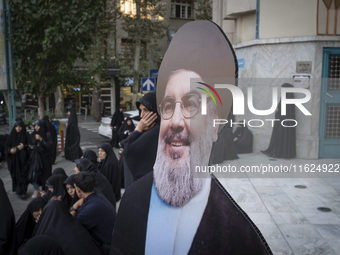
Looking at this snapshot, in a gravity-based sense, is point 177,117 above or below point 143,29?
below

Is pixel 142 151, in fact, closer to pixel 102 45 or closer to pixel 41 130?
pixel 41 130

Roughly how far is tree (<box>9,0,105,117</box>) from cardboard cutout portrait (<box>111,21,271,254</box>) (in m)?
9.28

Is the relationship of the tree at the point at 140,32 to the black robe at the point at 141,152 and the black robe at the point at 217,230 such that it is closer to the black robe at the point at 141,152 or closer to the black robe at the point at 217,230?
the black robe at the point at 141,152

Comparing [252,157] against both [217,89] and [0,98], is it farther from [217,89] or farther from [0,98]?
[0,98]

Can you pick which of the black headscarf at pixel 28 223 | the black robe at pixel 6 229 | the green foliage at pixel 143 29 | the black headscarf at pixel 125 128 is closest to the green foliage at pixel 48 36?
the black headscarf at pixel 125 128

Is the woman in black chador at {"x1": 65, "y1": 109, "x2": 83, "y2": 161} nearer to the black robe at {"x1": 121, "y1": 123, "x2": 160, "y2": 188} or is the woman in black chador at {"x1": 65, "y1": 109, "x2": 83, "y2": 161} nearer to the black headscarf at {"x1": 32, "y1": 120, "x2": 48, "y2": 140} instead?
the black headscarf at {"x1": 32, "y1": 120, "x2": 48, "y2": 140}

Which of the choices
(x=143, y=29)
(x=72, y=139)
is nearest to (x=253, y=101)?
(x=72, y=139)

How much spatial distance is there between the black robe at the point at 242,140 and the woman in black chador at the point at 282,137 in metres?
0.17

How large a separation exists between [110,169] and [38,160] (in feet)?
7.62

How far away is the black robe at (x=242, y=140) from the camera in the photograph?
2387 millimetres

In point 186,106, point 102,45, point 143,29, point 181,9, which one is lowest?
point 186,106

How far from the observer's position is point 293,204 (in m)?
3.79

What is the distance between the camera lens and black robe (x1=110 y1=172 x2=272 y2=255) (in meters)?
A: 2.16

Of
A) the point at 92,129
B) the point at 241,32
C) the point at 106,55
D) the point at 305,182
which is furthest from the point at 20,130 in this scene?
the point at 106,55
